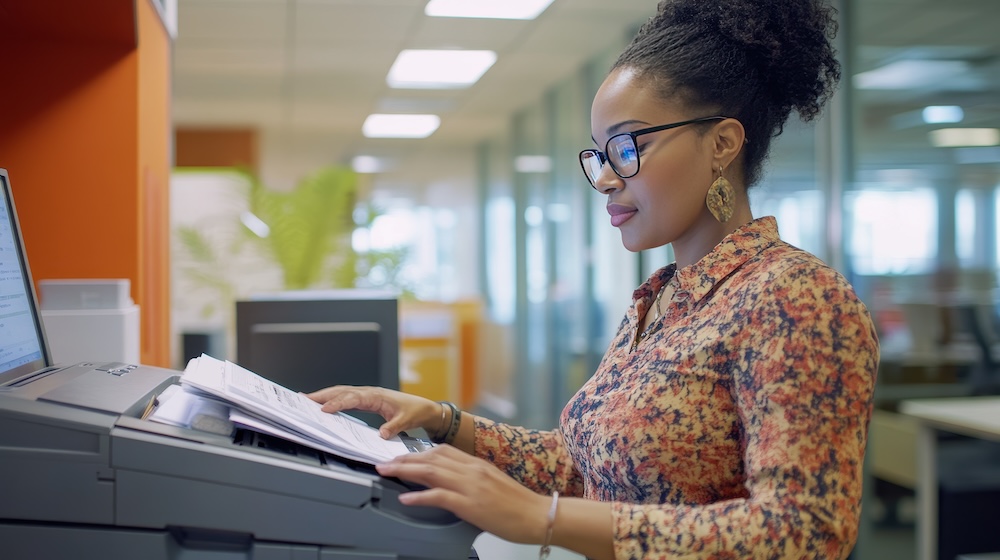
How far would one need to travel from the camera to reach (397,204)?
10.6m

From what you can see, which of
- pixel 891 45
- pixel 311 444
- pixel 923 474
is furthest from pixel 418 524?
pixel 891 45

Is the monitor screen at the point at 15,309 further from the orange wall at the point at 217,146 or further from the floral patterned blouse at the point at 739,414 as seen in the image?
the orange wall at the point at 217,146

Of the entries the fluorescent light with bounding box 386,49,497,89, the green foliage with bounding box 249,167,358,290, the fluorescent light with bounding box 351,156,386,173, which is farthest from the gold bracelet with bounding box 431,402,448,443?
the fluorescent light with bounding box 351,156,386,173

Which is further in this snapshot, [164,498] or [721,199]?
[721,199]

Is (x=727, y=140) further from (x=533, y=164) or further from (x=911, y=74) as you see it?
(x=533, y=164)

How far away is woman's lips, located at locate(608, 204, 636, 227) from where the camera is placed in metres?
1.05

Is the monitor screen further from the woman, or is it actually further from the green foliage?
the green foliage

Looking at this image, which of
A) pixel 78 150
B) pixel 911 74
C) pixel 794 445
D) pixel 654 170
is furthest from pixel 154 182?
pixel 911 74

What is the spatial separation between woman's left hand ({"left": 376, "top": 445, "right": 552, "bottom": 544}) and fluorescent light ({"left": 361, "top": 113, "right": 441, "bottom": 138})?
7.13 metres

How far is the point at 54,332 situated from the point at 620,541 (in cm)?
105

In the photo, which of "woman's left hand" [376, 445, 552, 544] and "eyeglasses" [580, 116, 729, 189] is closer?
"woman's left hand" [376, 445, 552, 544]

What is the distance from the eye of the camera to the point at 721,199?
1.05 m

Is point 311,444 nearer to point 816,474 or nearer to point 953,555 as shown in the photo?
point 816,474

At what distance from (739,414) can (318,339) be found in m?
1.12
